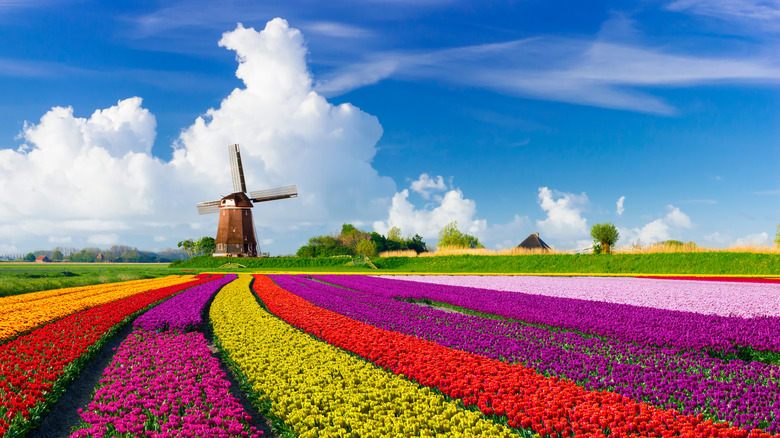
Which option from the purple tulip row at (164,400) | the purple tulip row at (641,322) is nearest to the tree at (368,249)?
the purple tulip row at (641,322)

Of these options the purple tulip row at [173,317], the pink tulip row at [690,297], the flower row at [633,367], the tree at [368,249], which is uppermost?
the tree at [368,249]

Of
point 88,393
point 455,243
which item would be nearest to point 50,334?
point 88,393

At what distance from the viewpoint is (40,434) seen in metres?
6.35

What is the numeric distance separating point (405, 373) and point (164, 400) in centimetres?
363

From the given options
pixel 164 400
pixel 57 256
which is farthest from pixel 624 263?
pixel 57 256

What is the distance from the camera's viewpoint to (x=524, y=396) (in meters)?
6.09

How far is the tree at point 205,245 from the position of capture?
9275 centimetres

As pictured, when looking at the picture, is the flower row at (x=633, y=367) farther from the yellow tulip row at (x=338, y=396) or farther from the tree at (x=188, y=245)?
the tree at (x=188, y=245)

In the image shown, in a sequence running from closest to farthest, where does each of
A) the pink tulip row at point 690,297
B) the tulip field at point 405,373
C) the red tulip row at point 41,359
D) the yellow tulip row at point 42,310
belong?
the tulip field at point 405,373 → the red tulip row at point 41,359 → the yellow tulip row at point 42,310 → the pink tulip row at point 690,297

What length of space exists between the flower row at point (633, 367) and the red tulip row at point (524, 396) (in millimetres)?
530

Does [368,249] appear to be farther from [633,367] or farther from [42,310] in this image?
[633,367]

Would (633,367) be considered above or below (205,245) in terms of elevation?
below

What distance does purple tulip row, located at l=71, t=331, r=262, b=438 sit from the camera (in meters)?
5.57

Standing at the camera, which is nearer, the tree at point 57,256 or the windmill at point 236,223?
the windmill at point 236,223
